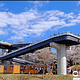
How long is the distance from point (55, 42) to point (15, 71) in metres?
12.1

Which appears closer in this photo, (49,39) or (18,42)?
(49,39)

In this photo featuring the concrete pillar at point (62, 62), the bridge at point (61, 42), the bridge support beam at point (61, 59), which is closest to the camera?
the bridge at point (61, 42)

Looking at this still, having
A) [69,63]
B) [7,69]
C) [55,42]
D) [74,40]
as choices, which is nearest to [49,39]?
[55,42]

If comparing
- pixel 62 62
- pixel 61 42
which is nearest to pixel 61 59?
pixel 62 62

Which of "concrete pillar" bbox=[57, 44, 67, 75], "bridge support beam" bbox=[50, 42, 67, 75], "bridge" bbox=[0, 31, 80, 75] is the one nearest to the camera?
"bridge" bbox=[0, 31, 80, 75]

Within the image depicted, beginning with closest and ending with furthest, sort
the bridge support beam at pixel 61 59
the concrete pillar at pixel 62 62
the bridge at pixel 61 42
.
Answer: the bridge at pixel 61 42, the bridge support beam at pixel 61 59, the concrete pillar at pixel 62 62

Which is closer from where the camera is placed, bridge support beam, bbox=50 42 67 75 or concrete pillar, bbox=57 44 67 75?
bridge support beam, bbox=50 42 67 75

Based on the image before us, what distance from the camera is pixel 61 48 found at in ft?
A: 111

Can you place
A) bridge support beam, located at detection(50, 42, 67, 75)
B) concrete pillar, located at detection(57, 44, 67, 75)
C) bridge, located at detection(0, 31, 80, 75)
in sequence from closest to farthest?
bridge, located at detection(0, 31, 80, 75) → bridge support beam, located at detection(50, 42, 67, 75) → concrete pillar, located at detection(57, 44, 67, 75)

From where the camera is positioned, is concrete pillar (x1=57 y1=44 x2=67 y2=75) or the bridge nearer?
the bridge

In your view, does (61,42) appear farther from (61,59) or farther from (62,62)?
(62,62)

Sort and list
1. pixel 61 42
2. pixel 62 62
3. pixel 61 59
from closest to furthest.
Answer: pixel 62 62 → pixel 61 59 → pixel 61 42

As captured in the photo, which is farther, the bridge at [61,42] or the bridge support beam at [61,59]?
the bridge support beam at [61,59]

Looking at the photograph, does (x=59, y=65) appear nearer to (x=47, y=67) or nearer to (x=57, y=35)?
(x=47, y=67)
